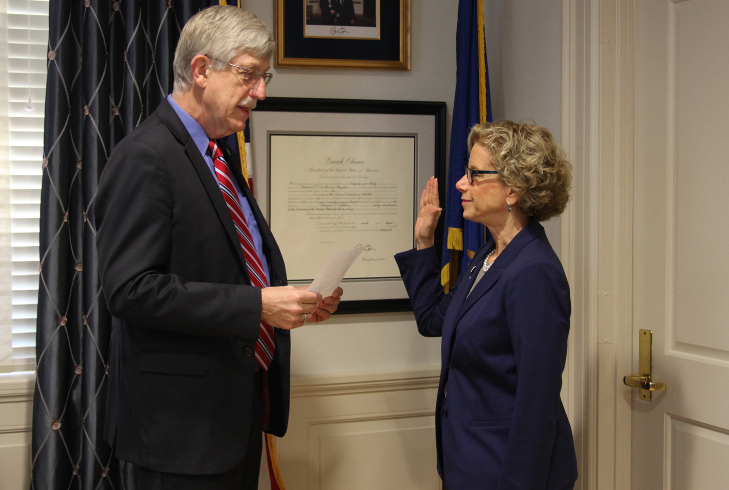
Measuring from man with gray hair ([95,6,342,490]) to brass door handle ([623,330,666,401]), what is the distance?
1190 millimetres

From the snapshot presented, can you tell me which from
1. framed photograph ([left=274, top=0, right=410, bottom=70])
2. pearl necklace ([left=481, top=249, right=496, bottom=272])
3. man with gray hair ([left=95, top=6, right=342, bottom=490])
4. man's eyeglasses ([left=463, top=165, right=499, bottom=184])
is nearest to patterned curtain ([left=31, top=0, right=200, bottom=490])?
framed photograph ([left=274, top=0, right=410, bottom=70])

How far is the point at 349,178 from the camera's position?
238cm

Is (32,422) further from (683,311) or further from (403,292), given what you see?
(683,311)

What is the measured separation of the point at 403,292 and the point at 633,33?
128 centimetres

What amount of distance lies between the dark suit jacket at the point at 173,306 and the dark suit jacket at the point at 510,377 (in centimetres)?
54

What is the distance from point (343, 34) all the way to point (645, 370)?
5.55 ft

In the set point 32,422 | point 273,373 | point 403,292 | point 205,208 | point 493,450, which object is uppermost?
point 205,208

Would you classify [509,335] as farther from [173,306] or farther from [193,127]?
[193,127]

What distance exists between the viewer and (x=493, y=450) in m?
1.40

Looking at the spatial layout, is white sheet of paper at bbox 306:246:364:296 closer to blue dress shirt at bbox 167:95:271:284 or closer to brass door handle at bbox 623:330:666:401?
blue dress shirt at bbox 167:95:271:284

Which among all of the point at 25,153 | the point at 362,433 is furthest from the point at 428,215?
the point at 25,153

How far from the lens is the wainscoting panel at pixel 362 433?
2348mm

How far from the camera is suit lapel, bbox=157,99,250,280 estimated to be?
136cm

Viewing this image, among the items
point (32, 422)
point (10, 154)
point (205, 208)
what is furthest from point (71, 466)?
point (205, 208)
